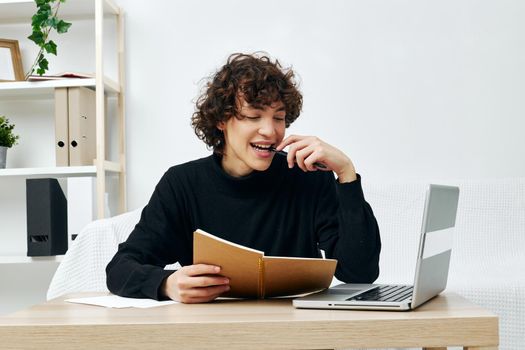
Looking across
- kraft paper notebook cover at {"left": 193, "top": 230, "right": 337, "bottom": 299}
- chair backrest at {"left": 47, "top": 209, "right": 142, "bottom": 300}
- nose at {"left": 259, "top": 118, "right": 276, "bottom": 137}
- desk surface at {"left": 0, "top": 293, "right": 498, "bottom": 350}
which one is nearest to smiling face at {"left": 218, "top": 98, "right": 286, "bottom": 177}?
nose at {"left": 259, "top": 118, "right": 276, "bottom": 137}

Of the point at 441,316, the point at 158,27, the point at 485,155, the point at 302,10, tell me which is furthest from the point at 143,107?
the point at 441,316

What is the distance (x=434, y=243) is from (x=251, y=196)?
515mm

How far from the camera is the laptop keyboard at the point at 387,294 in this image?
3.16ft

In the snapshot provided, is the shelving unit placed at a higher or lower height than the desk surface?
higher

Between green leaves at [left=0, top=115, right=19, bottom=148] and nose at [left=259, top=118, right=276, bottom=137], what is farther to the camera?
green leaves at [left=0, top=115, right=19, bottom=148]

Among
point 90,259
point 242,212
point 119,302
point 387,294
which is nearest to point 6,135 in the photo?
point 90,259

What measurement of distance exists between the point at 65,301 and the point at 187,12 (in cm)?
198

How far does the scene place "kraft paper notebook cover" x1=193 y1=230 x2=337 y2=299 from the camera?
1.01m

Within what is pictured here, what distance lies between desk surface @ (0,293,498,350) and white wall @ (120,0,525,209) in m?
1.95

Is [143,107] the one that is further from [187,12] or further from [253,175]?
[253,175]

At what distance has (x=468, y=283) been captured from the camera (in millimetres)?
1998

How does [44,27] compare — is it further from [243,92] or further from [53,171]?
[243,92]

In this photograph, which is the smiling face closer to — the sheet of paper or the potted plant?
the sheet of paper

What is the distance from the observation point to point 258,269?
1.03 m
